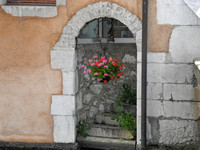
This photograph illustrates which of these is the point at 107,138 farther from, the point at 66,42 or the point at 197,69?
the point at 197,69

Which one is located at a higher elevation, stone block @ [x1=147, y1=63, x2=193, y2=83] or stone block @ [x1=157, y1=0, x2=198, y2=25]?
stone block @ [x1=157, y1=0, x2=198, y2=25]

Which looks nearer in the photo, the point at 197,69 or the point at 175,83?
the point at 197,69

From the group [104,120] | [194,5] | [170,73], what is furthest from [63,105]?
[194,5]

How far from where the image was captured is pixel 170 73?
5.41 meters

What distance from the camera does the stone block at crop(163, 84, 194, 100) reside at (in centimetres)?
540

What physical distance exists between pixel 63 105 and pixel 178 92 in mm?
Result: 1741

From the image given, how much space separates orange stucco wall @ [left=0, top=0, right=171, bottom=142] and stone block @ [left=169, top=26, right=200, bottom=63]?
1351 millimetres

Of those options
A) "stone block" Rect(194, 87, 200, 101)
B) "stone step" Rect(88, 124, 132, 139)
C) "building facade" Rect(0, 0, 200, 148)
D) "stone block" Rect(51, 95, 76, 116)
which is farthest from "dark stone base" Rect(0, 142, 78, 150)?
"stone block" Rect(194, 87, 200, 101)

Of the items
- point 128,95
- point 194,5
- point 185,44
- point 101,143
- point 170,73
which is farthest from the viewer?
point 128,95

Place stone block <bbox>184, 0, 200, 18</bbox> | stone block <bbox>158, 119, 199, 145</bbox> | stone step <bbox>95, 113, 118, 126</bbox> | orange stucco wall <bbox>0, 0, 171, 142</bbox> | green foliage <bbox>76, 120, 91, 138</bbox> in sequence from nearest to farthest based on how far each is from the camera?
stone block <bbox>184, 0, 200, 18</bbox> < stone block <bbox>158, 119, 199, 145</bbox> < orange stucco wall <bbox>0, 0, 171, 142</bbox> < green foliage <bbox>76, 120, 91, 138</bbox> < stone step <bbox>95, 113, 118, 126</bbox>

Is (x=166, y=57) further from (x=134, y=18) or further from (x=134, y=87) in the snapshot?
(x=134, y=87)

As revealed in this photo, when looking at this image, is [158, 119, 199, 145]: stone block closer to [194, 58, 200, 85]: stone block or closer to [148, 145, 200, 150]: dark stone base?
[148, 145, 200, 150]: dark stone base

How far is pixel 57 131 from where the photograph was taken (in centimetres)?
583

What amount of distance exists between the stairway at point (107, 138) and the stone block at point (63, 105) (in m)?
0.60
